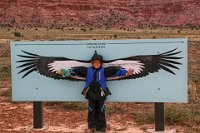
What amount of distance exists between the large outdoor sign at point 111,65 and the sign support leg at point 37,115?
7.0 inches

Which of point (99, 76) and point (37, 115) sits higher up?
point (99, 76)

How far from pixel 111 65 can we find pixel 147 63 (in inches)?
24.6

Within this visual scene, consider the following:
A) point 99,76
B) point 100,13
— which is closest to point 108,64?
Result: point 99,76

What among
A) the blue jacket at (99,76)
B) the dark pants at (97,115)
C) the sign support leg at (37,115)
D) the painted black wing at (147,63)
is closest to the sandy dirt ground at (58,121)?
the sign support leg at (37,115)

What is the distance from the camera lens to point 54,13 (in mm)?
86500

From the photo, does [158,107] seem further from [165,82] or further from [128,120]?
[128,120]

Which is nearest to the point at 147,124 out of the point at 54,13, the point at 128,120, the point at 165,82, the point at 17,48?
the point at 128,120

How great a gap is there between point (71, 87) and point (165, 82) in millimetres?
1688

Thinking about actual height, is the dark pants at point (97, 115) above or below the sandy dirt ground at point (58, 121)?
above

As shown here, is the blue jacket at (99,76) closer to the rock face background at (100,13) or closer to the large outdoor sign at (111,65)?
the large outdoor sign at (111,65)

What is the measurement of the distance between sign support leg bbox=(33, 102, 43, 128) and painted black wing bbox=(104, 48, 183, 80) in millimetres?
1500

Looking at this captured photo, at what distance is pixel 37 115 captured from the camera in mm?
8570

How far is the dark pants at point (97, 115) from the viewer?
26.7ft

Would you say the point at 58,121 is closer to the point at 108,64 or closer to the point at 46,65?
the point at 46,65
